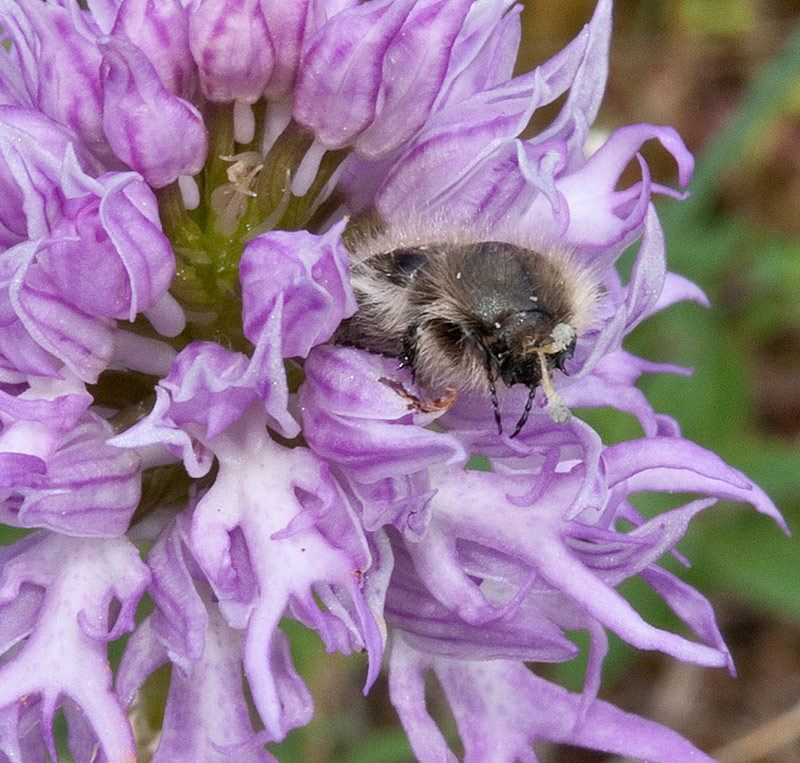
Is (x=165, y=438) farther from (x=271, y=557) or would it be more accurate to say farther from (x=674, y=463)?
(x=674, y=463)

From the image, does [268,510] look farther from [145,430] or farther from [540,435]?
[540,435]

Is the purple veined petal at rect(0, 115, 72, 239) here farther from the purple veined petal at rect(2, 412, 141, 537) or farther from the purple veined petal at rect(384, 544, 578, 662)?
the purple veined petal at rect(384, 544, 578, 662)

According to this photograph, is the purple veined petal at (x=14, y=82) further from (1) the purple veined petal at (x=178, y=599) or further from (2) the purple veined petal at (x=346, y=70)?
(1) the purple veined petal at (x=178, y=599)

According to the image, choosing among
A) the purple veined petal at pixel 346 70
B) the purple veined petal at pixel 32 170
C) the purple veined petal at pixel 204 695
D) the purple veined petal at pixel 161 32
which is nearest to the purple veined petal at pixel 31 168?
the purple veined petal at pixel 32 170

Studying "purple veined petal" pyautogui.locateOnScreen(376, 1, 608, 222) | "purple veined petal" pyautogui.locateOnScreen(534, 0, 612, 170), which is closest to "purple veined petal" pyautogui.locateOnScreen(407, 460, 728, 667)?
"purple veined petal" pyautogui.locateOnScreen(376, 1, 608, 222)

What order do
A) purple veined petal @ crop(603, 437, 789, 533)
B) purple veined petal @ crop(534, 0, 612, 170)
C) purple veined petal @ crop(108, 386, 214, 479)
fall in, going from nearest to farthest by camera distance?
purple veined petal @ crop(108, 386, 214, 479), purple veined petal @ crop(603, 437, 789, 533), purple veined petal @ crop(534, 0, 612, 170)

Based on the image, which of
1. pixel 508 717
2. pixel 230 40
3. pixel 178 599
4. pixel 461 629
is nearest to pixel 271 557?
pixel 178 599

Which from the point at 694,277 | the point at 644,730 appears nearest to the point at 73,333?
the point at 644,730
